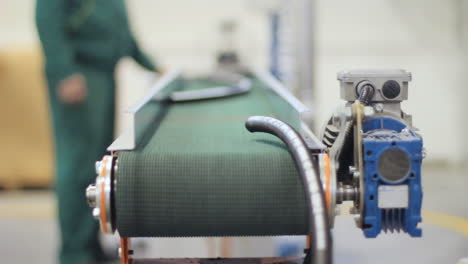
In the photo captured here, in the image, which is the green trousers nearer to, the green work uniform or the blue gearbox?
the green work uniform

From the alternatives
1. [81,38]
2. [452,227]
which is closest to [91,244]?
[81,38]

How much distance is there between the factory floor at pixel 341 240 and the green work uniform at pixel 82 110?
0.33m

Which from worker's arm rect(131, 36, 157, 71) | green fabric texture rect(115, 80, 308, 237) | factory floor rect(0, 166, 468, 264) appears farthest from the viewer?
worker's arm rect(131, 36, 157, 71)

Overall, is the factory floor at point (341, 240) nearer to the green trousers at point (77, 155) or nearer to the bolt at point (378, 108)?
the bolt at point (378, 108)

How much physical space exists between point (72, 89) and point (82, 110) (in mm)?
134

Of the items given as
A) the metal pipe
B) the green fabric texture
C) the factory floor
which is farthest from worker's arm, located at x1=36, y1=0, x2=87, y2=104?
the metal pipe

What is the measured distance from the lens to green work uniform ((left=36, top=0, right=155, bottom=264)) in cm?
210

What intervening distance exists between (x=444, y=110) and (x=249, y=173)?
11.2ft

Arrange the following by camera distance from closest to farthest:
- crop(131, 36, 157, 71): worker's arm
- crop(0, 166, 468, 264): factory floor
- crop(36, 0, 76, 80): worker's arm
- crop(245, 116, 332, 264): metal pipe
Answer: crop(245, 116, 332, 264): metal pipe → crop(0, 166, 468, 264): factory floor → crop(36, 0, 76, 80): worker's arm → crop(131, 36, 157, 71): worker's arm

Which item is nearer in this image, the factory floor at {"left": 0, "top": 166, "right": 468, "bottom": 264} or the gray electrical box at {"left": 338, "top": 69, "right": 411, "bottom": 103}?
the gray electrical box at {"left": 338, "top": 69, "right": 411, "bottom": 103}

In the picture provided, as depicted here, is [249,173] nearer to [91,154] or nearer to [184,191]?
[184,191]

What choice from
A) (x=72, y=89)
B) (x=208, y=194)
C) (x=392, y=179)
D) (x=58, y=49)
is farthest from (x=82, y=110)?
(x=392, y=179)

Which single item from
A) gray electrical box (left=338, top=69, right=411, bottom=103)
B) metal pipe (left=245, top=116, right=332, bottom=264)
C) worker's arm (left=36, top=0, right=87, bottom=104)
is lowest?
metal pipe (left=245, top=116, right=332, bottom=264)

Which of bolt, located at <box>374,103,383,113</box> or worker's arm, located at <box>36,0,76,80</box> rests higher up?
worker's arm, located at <box>36,0,76,80</box>
